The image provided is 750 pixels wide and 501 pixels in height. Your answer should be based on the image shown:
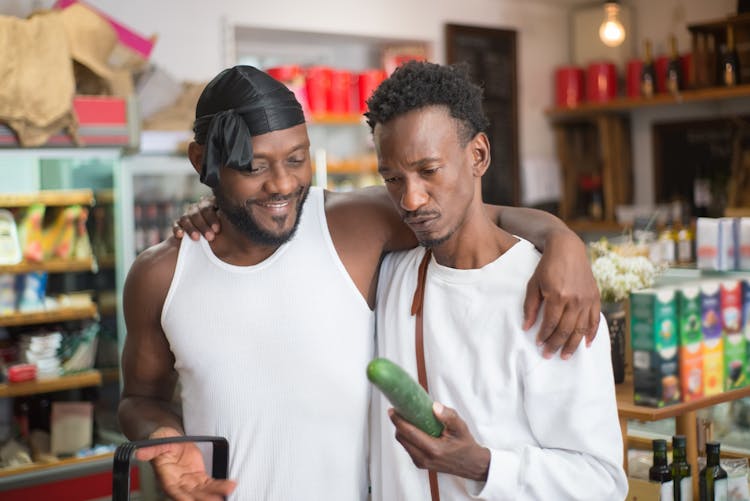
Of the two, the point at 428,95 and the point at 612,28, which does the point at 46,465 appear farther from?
the point at 612,28

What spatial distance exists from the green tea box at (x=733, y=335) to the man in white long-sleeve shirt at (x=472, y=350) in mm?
1009

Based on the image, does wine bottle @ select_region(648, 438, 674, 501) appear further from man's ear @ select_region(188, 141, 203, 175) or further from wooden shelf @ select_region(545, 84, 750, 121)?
wooden shelf @ select_region(545, 84, 750, 121)

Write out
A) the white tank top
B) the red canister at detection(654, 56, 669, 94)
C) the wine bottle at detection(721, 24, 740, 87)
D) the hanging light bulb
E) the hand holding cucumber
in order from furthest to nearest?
the red canister at detection(654, 56, 669, 94), the wine bottle at detection(721, 24, 740, 87), the hanging light bulb, the white tank top, the hand holding cucumber

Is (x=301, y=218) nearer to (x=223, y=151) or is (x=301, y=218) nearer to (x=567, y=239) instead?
(x=223, y=151)

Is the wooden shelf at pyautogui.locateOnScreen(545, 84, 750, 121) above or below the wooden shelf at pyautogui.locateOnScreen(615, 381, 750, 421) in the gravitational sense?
above

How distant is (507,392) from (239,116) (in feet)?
2.44

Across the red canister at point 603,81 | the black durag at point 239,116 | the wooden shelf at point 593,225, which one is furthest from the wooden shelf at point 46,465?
the red canister at point 603,81

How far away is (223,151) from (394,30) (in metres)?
5.11

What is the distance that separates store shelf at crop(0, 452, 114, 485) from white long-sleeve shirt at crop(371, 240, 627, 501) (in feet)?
9.64

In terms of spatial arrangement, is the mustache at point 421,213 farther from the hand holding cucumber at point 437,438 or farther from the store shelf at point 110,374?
the store shelf at point 110,374

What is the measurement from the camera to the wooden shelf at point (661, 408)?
2.31m

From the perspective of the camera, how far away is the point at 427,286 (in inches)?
69.0

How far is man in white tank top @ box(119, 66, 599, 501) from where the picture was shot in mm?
1777

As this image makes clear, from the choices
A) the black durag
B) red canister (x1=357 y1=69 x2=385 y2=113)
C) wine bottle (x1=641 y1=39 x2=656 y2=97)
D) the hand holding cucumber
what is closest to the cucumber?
the hand holding cucumber
